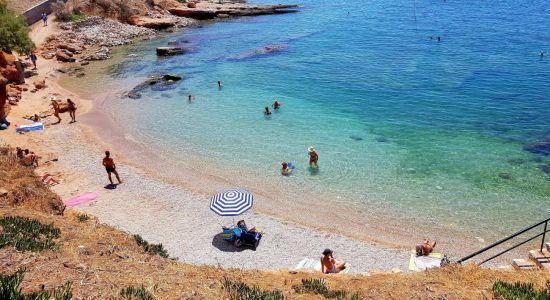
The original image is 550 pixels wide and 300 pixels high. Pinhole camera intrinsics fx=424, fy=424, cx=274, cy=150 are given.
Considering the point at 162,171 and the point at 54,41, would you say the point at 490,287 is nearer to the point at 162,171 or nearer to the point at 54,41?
the point at 162,171

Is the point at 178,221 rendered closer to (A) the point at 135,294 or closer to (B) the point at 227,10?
(A) the point at 135,294

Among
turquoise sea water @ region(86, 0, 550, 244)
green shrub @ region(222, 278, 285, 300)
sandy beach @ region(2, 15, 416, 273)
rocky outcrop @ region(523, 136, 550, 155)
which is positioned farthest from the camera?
rocky outcrop @ region(523, 136, 550, 155)

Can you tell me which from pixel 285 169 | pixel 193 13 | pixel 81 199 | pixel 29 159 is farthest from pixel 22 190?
pixel 193 13

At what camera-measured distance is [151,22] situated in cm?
6112

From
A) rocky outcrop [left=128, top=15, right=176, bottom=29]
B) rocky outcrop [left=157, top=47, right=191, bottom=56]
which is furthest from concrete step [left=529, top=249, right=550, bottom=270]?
rocky outcrop [left=128, top=15, right=176, bottom=29]

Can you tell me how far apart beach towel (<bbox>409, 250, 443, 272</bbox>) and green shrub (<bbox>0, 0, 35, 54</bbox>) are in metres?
36.7

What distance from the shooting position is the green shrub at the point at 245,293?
8.59 meters

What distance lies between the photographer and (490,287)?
9406mm

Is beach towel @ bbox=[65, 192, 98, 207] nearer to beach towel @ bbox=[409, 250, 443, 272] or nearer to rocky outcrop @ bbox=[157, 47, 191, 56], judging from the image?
beach towel @ bbox=[409, 250, 443, 272]

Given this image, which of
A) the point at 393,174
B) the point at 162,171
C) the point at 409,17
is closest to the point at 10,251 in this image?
the point at 162,171

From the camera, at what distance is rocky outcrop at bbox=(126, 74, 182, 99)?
118 ft

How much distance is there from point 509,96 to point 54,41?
46621 millimetres

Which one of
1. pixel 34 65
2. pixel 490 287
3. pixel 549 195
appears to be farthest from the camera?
pixel 34 65

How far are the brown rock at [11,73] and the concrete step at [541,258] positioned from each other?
3688 cm
